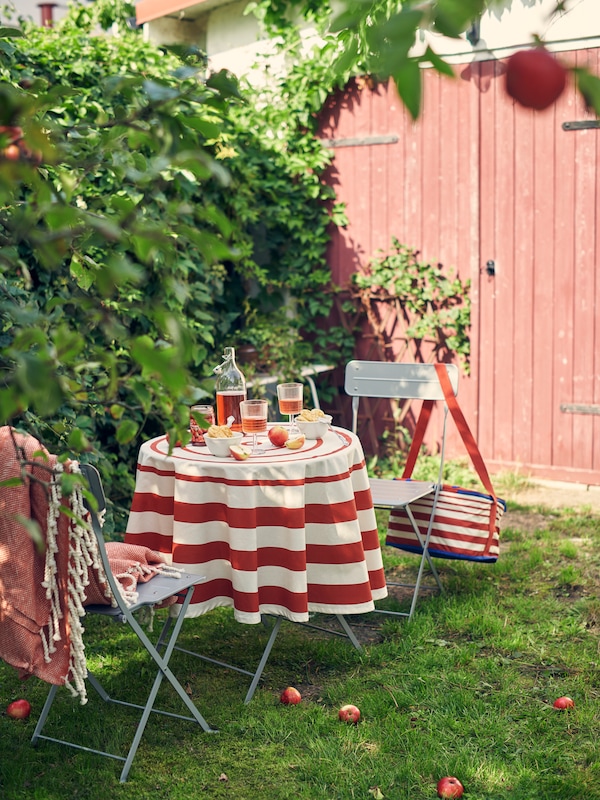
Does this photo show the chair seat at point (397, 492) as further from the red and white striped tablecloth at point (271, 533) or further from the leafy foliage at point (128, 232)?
the leafy foliage at point (128, 232)

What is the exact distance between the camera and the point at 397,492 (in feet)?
14.5

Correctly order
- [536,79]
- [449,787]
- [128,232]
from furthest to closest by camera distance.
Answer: [449,787]
[128,232]
[536,79]

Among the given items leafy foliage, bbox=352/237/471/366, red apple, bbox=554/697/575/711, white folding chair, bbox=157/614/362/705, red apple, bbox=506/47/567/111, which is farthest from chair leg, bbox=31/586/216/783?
leafy foliage, bbox=352/237/471/366

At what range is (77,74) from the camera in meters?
5.23

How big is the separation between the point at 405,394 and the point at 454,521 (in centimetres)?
70

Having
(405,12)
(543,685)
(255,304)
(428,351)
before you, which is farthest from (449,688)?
(255,304)

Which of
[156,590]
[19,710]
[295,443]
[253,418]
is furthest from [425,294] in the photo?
[19,710]

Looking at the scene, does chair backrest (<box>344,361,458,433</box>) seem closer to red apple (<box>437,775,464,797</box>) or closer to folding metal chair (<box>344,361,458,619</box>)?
folding metal chair (<box>344,361,458,619</box>)

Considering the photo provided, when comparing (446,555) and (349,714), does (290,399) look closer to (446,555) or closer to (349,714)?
(446,555)

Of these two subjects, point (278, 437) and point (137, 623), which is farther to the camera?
point (278, 437)

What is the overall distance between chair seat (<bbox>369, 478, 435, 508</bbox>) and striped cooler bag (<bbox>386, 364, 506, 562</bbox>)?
2.8 inches

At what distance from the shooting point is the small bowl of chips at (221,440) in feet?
11.8

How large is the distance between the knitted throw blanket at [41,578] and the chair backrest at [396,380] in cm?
204

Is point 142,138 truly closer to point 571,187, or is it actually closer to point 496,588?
point 496,588
